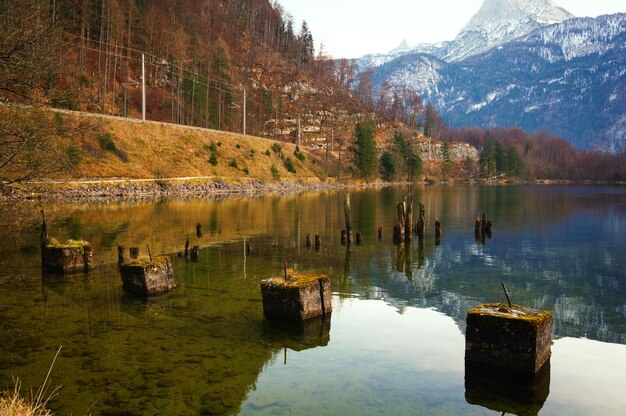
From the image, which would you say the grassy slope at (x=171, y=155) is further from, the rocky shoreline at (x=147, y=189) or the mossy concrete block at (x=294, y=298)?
the mossy concrete block at (x=294, y=298)

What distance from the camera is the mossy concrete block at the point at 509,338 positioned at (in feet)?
36.8

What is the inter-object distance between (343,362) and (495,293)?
10.1 m

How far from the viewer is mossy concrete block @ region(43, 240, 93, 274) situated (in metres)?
20.8

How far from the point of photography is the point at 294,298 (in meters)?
14.7

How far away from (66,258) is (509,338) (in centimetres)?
1766

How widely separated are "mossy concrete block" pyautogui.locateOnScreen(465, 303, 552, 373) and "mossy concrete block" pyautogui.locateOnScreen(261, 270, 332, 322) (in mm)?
4914

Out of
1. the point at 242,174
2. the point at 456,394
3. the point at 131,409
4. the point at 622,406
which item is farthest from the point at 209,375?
the point at 242,174

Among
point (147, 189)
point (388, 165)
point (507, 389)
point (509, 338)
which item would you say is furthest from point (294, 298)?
point (388, 165)

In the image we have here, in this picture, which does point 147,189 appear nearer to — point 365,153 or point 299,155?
point 299,155

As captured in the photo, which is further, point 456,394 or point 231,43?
point 231,43

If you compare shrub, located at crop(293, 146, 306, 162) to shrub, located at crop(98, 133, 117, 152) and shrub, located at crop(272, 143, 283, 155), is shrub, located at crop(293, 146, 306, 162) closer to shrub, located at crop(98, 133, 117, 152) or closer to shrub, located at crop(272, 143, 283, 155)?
shrub, located at crop(272, 143, 283, 155)

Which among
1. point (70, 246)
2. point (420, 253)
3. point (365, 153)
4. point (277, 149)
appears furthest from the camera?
point (365, 153)

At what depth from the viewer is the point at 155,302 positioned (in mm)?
16781

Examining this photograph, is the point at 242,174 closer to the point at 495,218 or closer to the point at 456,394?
the point at 495,218
